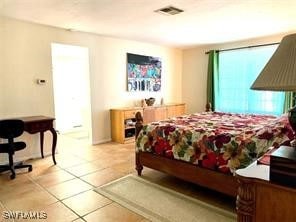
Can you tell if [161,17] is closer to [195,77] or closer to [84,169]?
[84,169]

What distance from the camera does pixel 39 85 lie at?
4008mm

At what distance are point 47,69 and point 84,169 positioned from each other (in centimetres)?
195

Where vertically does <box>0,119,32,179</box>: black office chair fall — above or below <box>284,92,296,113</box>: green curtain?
below

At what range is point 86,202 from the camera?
2.49 meters

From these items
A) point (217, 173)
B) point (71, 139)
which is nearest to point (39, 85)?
point (71, 139)

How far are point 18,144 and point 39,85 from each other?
118 centimetres

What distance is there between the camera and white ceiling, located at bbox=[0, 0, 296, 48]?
2.98 meters

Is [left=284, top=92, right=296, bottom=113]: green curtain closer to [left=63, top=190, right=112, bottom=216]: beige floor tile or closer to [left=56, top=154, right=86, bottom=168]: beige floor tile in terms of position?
[left=63, top=190, right=112, bottom=216]: beige floor tile

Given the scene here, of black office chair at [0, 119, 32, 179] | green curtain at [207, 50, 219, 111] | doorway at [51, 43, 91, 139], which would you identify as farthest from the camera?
doorway at [51, 43, 91, 139]

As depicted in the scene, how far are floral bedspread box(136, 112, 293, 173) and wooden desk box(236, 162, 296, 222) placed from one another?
1038 mm

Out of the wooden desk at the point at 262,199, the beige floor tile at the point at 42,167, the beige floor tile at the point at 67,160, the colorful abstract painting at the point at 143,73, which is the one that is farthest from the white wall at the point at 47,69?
the wooden desk at the point at 262,199

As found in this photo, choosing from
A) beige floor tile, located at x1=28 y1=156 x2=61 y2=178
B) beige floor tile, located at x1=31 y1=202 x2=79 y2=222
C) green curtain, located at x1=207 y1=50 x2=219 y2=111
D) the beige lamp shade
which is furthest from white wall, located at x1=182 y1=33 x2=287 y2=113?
the beige lamp shade

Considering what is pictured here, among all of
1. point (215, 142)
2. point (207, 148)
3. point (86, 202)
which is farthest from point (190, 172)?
point (86, 202)

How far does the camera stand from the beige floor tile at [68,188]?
2.68 metres
